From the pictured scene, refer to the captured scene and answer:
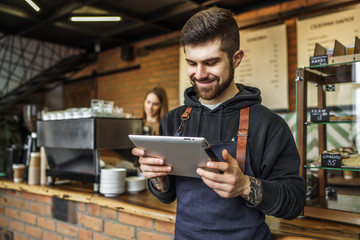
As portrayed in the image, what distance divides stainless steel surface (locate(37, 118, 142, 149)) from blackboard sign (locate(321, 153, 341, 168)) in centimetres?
132

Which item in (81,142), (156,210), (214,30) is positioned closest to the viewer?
(214,30)

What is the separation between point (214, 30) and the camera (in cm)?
110

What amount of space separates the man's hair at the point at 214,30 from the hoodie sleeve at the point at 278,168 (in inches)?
12.4

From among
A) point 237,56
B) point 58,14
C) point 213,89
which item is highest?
point 58,14

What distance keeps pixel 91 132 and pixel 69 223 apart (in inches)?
27.8

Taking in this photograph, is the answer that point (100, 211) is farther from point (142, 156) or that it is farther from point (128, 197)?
point (142, 156)

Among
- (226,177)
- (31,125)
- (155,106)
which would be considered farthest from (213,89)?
(155,106)

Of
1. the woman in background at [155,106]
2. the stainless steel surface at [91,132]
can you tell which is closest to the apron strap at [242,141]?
the stainless steel surface at [91,132]

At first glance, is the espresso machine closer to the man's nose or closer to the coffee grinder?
the coffee grinder

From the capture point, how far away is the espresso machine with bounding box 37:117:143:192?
208cm

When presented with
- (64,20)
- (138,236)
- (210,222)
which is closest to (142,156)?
(210,222)

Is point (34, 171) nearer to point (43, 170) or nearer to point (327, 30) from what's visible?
point (43, 170)

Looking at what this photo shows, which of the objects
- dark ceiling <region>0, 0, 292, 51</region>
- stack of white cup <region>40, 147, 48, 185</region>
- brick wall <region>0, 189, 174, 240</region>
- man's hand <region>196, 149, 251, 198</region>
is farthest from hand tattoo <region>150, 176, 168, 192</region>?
dark ceiling <region>0, 0, 292, 51</region>

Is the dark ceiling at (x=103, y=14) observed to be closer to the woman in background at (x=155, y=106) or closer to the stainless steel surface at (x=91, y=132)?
the woman in background at (x=155, y=106)
